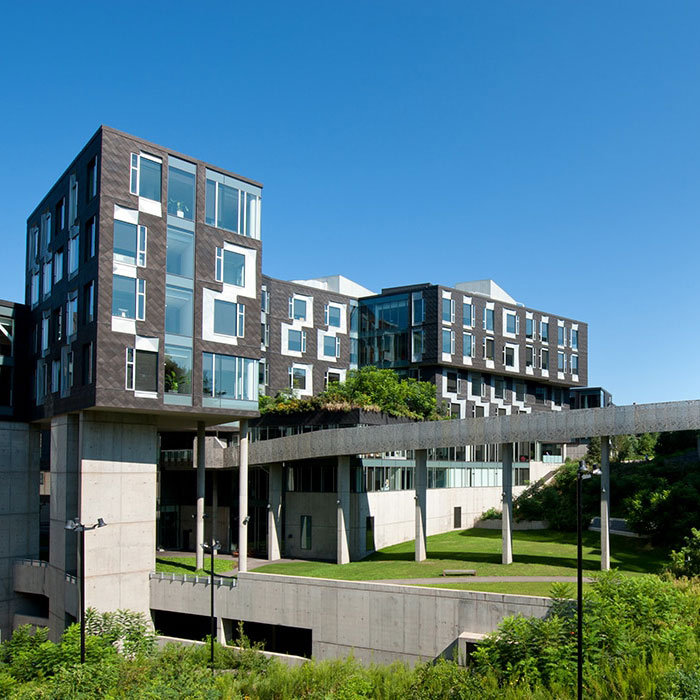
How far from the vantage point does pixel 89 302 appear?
41.8 metres

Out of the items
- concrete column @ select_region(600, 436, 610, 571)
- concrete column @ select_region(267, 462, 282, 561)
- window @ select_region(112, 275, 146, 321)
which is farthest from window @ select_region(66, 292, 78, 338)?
concrete column @ select_region(600, 436, 610, 571)

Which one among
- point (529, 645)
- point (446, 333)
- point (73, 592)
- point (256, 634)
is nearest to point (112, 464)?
point (73, 592)

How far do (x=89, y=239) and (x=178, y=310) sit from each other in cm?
598

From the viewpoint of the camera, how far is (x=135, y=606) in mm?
41969

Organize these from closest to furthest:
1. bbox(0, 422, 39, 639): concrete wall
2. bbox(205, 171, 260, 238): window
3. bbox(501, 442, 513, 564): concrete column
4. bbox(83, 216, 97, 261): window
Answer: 1. bbox(501, 442, 513, 564): concrete column
2. bbox(83, 216, 97, 261): window
3. bbox(205, 171, 260, 238): window
4. bbox(0, 422, 39, 639): concrete wall

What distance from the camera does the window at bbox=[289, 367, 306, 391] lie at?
6850 centimetres

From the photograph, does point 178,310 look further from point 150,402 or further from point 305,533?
point 305,533

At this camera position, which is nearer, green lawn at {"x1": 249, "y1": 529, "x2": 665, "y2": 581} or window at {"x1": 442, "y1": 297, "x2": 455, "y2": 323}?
green lawn at {"x1": 249, "y1": 529, "x2": 665, "y2": 581}

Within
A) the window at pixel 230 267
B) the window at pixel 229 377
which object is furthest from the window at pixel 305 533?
the window at pixel 230 267

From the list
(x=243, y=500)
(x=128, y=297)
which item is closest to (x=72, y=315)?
(x=128, y=297)

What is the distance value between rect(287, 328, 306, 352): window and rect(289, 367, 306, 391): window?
1.73 m

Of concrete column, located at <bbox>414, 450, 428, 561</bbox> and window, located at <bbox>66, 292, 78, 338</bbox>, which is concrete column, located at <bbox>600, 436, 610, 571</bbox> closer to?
concrete column, located at <bbox>414, 450, 428, 561</bbox>

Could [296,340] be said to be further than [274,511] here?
Yes

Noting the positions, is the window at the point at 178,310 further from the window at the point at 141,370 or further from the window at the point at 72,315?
the window at the point at 72,315
